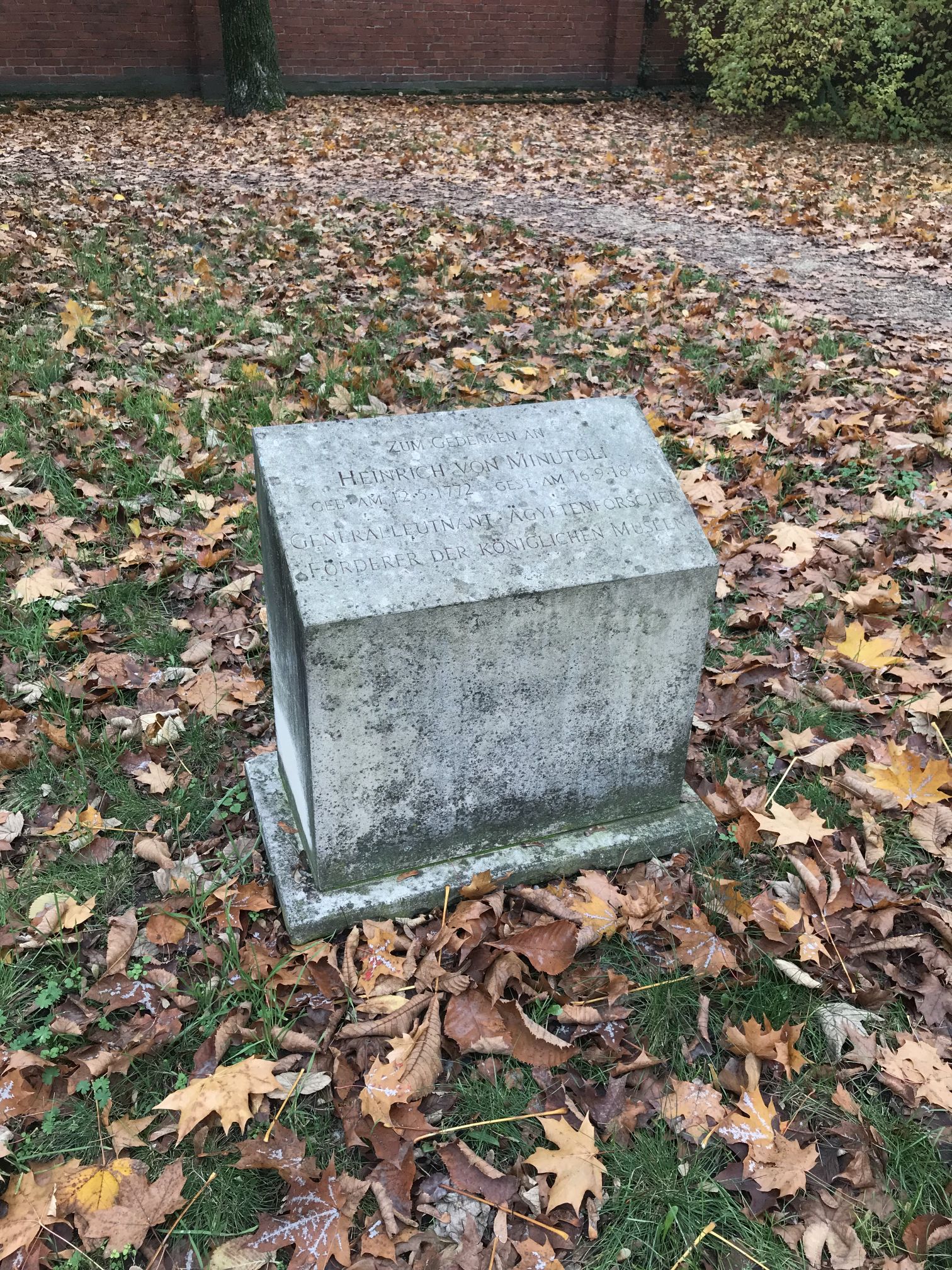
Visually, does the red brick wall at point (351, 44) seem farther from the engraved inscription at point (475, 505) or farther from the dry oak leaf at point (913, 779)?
the dry oak leaf at point (913, 779)

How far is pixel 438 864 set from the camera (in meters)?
2.46

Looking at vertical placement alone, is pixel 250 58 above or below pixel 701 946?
above

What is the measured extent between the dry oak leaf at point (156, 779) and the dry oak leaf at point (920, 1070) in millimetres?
2065

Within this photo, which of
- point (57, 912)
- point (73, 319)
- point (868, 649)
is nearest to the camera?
point (57, 912)

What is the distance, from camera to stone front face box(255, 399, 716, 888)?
206cm

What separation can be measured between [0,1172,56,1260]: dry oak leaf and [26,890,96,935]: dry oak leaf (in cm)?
61

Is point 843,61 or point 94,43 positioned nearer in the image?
A: point 843,61

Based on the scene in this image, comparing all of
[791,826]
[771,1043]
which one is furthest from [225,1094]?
[791,826]

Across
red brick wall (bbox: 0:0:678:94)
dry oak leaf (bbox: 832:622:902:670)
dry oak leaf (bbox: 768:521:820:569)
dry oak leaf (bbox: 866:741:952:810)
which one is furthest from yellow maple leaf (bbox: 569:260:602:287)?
red brick wall (bbox: 0:0:678:94)

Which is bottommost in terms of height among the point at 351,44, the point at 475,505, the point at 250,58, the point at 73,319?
the point at 73,319

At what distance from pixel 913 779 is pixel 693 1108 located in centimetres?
123

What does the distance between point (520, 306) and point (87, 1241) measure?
5.51 metres

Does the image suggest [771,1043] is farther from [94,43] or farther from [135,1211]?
[94,43]

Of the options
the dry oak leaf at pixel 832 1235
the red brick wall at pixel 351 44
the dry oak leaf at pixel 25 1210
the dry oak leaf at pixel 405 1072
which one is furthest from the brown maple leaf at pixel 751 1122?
the red brick wall at pixel 351 44
